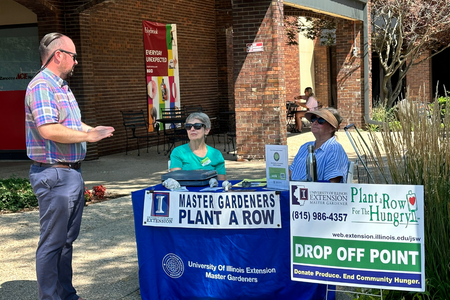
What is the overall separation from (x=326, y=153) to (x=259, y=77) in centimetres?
738

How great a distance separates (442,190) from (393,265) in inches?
27.3

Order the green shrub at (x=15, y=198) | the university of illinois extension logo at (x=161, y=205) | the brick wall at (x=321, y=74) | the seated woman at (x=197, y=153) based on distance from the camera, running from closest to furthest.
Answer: the university of illinois extension logo at (x=161, y=205), the seated woman at (x=197, y=153), the green shrub at (x=15, y=198), the brick wall at (x=321, y=74)

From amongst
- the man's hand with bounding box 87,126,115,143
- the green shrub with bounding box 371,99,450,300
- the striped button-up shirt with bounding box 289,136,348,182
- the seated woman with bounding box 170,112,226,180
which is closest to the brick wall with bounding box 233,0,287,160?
the seated woman with bounding box 170,112,226,180

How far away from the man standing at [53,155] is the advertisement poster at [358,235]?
1.43 metres

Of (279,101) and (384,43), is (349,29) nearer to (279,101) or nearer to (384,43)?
(384,43)

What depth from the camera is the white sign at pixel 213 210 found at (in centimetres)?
416

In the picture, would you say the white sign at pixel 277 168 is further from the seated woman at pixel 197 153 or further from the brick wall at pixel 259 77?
the brick wall at pixel 259 77

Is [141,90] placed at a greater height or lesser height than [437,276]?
greater

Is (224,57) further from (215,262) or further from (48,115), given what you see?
(48,115)

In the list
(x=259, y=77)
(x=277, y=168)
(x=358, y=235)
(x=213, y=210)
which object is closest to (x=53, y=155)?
(x=213, y=210)

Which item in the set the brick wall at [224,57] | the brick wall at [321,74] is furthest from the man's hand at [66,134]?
the brick wall at [321,74]

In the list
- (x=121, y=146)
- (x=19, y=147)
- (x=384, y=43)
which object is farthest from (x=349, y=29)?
(x=19, y=147)

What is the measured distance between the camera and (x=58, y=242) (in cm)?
397

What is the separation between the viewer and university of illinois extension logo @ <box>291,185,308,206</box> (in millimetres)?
3742
